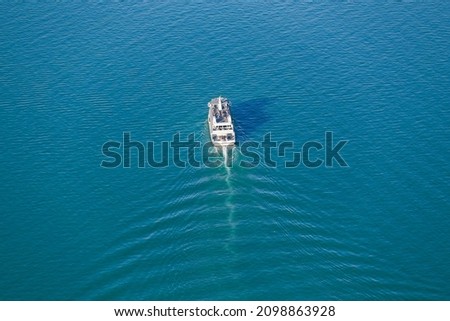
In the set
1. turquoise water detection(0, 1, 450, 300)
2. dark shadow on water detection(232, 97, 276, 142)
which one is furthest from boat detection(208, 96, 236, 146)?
turquoise water detection(0, 1, 450, 300)

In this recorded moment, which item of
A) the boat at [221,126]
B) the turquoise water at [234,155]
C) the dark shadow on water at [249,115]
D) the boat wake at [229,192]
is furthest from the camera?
the dark shadow on water at [249,115]

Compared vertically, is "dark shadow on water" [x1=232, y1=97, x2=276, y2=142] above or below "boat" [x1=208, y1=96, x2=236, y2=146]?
above

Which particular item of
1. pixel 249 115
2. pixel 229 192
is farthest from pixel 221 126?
pixel 229 192

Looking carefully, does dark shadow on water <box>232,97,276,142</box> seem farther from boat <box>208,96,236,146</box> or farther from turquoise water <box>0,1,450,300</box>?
Result: boat <box>208,96,236,146</box>

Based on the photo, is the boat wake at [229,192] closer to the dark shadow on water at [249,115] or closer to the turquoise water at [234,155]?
the turquoise water at [234,155]

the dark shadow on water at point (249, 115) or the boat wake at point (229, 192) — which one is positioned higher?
the dark shadow on water at point (249, 115)

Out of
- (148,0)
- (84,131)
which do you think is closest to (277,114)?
(84,131)

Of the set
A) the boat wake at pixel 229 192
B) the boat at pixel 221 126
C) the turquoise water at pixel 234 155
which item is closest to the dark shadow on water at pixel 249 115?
the turquoise water at pixel 234 155

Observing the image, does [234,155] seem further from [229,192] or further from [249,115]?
[249,115]
